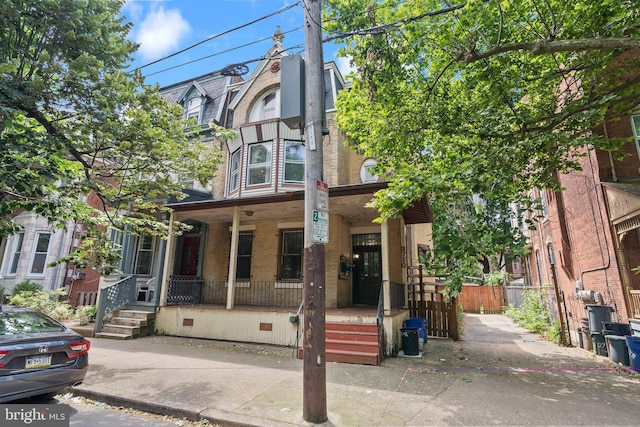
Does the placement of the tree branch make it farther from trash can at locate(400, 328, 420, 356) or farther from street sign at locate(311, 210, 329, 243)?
trash can at locate(400, 328, 420, 356)

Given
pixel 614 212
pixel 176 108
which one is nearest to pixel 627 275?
pixel 614 212

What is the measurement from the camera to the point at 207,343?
9.49 metres

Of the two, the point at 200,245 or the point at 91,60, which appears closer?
the point at 91,60

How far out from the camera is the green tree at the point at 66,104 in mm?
5555

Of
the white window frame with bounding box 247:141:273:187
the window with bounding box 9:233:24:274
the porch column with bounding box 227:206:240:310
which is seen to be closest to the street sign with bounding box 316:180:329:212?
the porch column with bounding box 227:206:240:310

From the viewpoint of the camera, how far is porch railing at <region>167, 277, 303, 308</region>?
11220 millimetres

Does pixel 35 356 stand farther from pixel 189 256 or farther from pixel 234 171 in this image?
pixel 234 171

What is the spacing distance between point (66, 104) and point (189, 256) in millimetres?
7669

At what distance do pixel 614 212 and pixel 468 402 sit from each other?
679 centimetres

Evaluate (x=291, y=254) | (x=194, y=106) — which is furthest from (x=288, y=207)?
(x=194, y=106)

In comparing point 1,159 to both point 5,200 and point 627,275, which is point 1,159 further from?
point 627,275

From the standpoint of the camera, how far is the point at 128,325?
1020 centimetres

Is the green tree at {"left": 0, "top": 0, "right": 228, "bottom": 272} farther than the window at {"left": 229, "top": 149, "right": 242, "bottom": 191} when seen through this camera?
No

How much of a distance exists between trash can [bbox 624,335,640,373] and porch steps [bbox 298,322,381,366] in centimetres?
512
